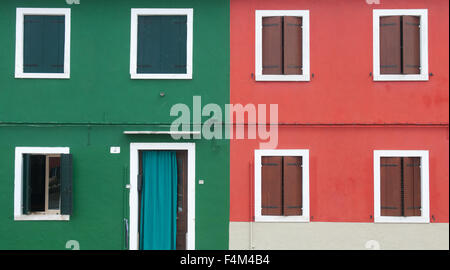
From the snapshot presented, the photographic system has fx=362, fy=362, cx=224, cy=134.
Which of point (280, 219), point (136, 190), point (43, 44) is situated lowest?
point (280, 219)

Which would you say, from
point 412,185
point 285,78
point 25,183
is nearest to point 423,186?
point 412,185

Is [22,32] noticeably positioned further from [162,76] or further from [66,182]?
[66,182]

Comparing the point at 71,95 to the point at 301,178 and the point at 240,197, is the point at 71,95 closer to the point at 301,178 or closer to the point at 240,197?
the point at 240,197

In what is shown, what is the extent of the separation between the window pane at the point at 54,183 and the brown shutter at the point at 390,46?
6.55 m

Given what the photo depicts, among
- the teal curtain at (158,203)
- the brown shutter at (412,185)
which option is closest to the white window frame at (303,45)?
the teal curtain at (158,203)

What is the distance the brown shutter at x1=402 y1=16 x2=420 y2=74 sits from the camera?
7023 mm

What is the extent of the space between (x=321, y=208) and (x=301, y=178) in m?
0.68

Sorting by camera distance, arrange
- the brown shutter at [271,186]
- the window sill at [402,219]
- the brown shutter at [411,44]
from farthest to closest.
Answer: the brown shutter at [411,44] < the brown shutter at [271,186] < the window sill at [402,219]

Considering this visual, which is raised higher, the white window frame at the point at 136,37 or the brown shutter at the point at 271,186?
the white window frame at the point at 136,37

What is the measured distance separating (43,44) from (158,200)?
3.76 metres

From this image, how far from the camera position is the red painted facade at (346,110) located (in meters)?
6.88

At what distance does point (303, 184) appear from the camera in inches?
271

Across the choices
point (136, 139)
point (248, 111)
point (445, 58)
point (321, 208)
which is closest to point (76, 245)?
point (136, 139)

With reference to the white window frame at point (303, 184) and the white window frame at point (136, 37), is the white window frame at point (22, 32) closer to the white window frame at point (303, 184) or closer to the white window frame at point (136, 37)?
the white window frame at point (136, 37)
